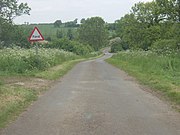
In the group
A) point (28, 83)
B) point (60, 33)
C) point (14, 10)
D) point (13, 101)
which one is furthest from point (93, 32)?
point (13, 101)

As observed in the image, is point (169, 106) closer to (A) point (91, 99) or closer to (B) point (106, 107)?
(B) point (106, 107)

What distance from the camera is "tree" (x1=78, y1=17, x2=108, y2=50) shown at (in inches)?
4690

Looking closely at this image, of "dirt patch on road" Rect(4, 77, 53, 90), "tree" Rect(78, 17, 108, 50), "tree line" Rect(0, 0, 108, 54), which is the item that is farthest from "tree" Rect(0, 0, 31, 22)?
"tree" Rect(78, 17, 108, 50)

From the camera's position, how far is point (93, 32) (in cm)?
11925

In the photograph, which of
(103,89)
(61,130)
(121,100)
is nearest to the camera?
(61,130)

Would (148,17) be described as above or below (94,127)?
above

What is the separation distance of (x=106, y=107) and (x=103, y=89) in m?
4.13

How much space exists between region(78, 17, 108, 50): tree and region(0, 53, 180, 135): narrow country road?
4218 inches

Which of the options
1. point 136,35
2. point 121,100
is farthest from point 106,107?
point 136,35

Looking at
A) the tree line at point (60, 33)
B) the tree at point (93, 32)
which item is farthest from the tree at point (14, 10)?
the tree at point (93, 32)

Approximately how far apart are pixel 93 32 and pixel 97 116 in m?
111

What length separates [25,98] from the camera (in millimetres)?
11391

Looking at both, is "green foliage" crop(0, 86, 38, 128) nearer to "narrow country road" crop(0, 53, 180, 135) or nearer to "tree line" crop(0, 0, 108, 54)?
"narrow country road" crop(0, 53, 180, 135)

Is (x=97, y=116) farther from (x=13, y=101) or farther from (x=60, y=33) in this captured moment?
(x=60, y=33)
